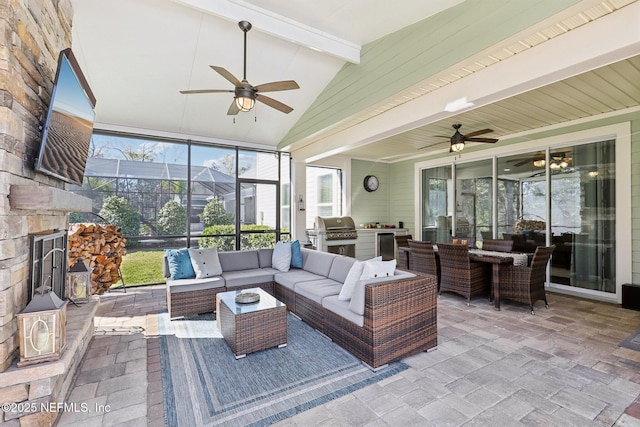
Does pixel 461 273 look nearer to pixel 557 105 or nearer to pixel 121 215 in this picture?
pixel 557 105

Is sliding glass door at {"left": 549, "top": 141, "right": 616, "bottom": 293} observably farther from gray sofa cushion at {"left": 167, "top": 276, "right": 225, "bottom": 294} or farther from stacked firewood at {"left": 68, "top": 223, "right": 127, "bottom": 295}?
stacked firewood at {"left": 68, "top": 223, "right": 127, "bottom": 295}

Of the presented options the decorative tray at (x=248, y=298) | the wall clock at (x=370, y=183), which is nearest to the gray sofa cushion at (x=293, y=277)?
the decorative tray at (x=248, y=298)

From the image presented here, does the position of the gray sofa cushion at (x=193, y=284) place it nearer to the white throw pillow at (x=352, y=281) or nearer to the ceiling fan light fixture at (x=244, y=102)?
the white throw pillow at (x=352, y=281)

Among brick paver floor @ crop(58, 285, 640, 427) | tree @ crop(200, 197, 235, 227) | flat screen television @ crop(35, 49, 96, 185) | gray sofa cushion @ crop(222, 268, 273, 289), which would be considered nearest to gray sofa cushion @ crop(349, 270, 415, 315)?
brick paver floor @ crop(58, 285, 640, 427)

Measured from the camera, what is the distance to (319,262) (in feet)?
15.1

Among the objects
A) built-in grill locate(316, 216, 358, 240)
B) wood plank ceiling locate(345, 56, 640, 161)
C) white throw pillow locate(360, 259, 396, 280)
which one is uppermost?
wood plank ceiling locate(345, 56, 640, 161)

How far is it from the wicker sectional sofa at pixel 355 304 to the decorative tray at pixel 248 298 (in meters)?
0.66

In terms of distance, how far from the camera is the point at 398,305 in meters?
2.75

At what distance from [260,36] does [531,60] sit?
3.01 meters

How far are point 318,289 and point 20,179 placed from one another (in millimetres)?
2812

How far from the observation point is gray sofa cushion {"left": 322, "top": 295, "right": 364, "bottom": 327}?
277 centimetres

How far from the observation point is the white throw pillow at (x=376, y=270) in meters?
3.00

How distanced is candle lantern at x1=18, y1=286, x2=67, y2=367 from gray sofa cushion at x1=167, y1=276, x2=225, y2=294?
6.29ft

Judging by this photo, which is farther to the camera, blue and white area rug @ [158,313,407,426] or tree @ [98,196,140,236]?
tree @ [98,196,140,236]
